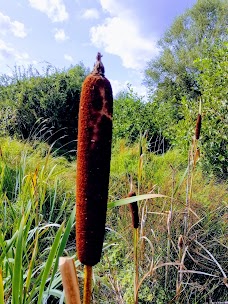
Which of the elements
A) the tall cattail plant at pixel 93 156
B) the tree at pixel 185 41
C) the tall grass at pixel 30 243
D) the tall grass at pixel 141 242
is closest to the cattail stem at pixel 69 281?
the tall cattail plant at pixel 93 156

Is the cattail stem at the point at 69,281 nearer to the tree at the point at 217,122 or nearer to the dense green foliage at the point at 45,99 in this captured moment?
the tree at the point at 217,122

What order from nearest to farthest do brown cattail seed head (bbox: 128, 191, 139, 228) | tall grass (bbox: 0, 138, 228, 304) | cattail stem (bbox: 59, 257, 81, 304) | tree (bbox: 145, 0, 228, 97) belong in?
cattail stem (bbox: 59, 257, 81, 304)
brown cattail seed head (bbox: 128, 191, 139, 228)
tall grass (bbox: 0, 138, 228, 304)
tree (bbox: 145, 0, 228, 97)

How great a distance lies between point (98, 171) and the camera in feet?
1.41

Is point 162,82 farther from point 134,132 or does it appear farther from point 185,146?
point 185,146

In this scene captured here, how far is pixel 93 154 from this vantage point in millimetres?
425

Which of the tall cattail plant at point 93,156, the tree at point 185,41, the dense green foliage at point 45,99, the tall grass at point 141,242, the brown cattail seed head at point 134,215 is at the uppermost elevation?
the tree at point 185,41

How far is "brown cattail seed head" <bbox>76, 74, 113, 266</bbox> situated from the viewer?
42cm

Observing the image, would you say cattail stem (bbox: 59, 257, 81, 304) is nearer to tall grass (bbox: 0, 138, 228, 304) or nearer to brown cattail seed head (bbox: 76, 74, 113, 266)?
brown cattail seed head (bbox: 76, 74, 113, 266)

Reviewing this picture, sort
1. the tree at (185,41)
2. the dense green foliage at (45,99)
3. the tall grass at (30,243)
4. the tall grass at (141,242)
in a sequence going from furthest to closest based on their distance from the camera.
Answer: the tree at (185,41), the dense green foliage at (45,99), the tall grass at (141,242), the tall grass at (30,243)

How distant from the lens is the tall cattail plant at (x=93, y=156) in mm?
423

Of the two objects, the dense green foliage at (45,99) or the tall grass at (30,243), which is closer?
the tall grass at (30,243)

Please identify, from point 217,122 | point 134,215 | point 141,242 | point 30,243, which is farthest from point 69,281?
point 217,122

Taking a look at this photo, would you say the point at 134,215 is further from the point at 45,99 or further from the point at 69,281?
the point at 45,99

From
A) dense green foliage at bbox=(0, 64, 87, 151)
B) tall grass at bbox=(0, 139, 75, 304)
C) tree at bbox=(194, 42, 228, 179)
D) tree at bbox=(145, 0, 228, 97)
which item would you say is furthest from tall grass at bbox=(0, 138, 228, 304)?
tree at bbox=(145, 0, 228, 97)
